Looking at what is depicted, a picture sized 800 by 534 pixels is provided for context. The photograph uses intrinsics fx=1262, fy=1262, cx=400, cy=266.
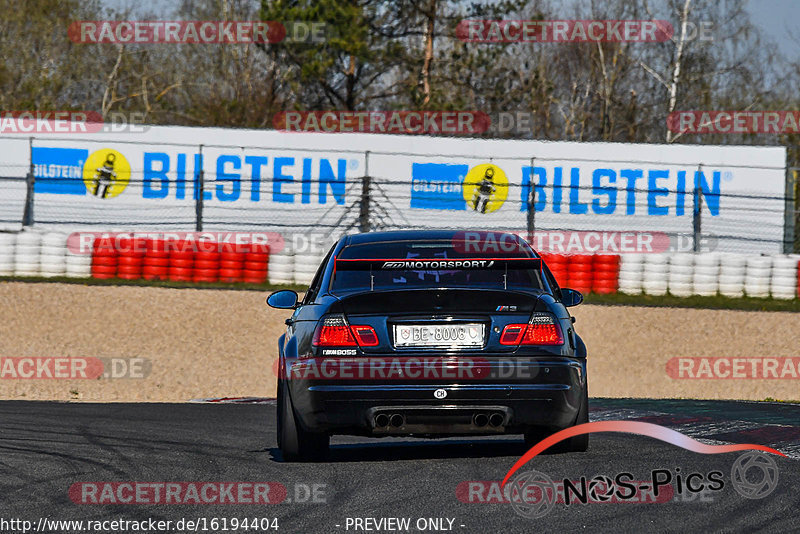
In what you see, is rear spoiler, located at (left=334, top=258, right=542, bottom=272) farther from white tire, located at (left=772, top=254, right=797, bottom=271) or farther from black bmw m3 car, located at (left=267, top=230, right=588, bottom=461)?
white tire, located at (left=772, top=254, right=797, bottom=271)

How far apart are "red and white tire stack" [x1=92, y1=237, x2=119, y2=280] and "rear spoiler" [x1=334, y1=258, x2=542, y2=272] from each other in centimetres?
1740

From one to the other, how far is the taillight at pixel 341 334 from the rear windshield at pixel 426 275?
0.83 ft

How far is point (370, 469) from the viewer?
7.07 meters

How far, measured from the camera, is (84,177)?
28.2m

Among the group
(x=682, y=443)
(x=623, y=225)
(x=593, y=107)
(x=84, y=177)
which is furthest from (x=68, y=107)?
→ (x=682, y=443)

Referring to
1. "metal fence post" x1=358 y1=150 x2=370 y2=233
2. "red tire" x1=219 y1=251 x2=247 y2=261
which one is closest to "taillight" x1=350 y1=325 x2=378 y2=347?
"red tire" x1=219 y1=251 x2=247 y2=261

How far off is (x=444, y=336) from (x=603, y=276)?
17407 mm

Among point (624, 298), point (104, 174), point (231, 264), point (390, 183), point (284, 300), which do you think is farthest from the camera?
point (104, 174)

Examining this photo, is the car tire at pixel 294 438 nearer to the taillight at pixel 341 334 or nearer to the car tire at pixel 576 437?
the taillight at pixel 341 334

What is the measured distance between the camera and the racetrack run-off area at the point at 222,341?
52.3 feet

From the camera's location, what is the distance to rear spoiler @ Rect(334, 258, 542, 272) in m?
7.51

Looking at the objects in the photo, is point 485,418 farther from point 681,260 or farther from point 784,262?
point 784,262

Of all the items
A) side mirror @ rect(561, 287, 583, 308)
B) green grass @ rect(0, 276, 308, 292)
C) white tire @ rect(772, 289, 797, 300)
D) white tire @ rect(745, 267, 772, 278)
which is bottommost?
green grass @ rect(0, 276, 308, 292)

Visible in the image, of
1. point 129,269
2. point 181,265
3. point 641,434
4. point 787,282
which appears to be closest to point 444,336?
point 641,434
